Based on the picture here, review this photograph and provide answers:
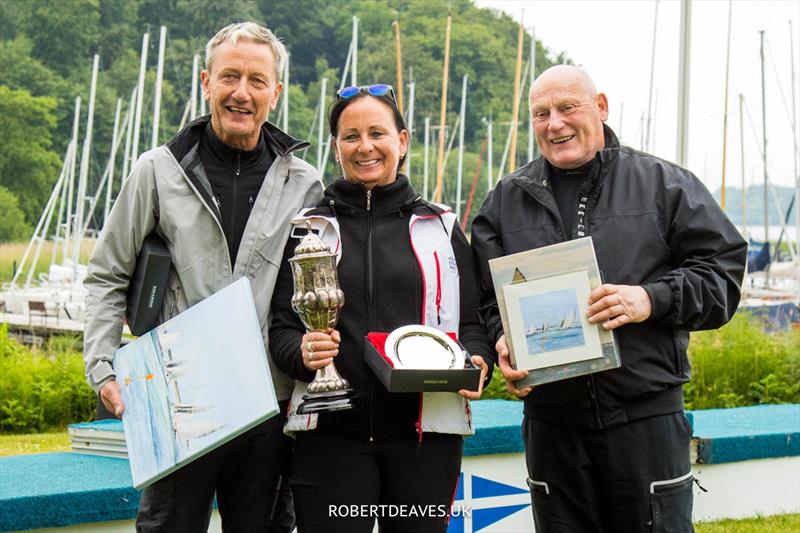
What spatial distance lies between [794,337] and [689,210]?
736 centimetres

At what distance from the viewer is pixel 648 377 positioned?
2.97 m

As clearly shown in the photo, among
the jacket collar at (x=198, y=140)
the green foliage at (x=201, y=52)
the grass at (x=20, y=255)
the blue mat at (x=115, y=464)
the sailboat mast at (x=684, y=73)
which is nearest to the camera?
the jacket collar at (x=198, y=140)

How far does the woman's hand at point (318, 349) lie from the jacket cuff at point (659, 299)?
0.99 m

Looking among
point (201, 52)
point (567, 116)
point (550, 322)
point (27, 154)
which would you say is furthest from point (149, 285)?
point (201, 52)

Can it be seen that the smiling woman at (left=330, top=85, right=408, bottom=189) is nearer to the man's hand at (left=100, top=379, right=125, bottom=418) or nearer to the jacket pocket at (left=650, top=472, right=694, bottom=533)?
the man's hand at (left=100, top=379, right=125, bottom=418)

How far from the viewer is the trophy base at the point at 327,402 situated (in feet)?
9.10

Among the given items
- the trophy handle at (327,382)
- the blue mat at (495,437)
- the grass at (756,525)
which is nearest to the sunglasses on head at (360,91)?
the trophy handle at (327,382)

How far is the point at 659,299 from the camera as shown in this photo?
2893 mm

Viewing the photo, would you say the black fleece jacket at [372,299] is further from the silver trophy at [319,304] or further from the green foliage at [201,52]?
the green foliage at [201,52]

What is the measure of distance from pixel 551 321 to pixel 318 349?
754 millimetres

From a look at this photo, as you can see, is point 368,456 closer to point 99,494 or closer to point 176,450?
point 176,450

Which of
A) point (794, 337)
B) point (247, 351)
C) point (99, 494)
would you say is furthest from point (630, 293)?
point (794, 337)

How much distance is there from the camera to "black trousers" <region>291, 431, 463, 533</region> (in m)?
2.81

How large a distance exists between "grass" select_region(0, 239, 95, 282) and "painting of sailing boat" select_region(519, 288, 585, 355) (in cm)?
3601
